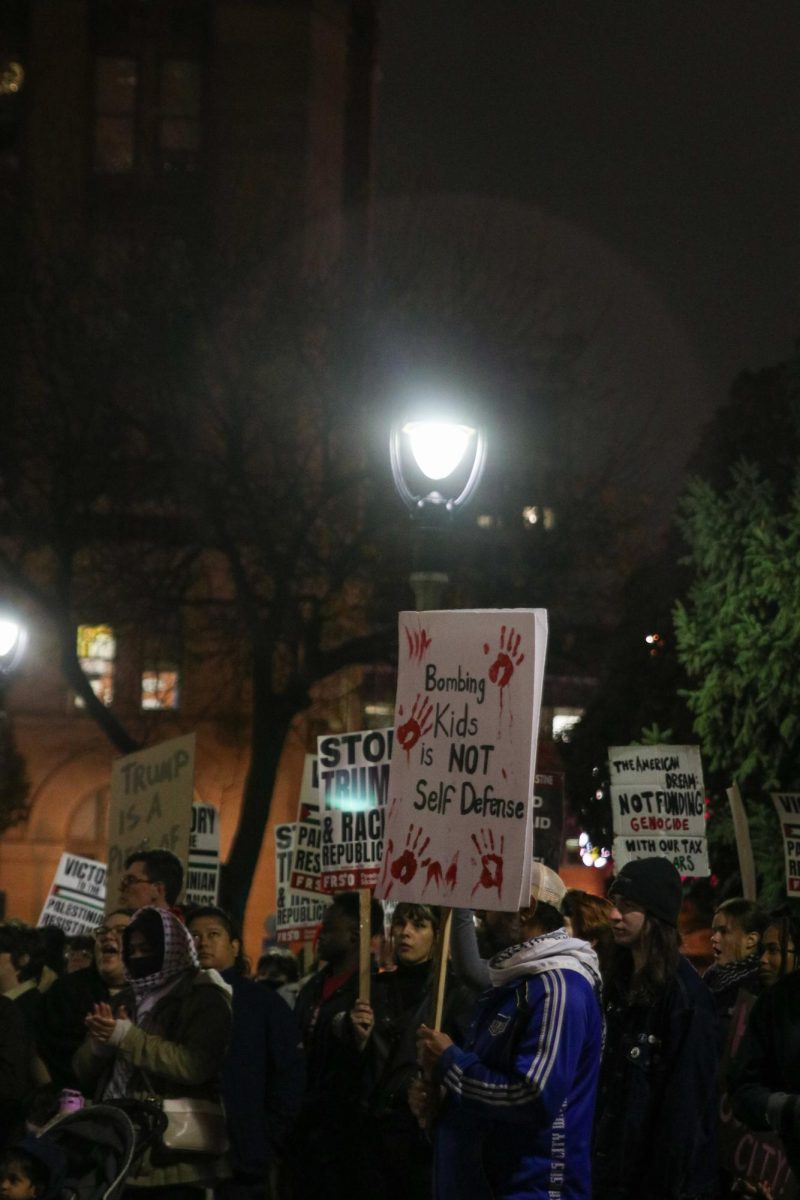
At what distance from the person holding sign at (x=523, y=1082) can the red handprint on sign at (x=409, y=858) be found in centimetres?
90

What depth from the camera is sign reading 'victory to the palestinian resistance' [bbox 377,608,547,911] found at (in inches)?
252

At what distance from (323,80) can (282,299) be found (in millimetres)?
23692

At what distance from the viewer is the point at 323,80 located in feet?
175

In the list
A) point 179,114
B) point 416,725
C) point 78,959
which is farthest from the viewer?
point 179,114

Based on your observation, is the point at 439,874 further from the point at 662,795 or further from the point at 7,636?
the point at 7,636

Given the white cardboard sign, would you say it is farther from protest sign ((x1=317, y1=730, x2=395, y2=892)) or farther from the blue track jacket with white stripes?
the blue track jacket with white stripes

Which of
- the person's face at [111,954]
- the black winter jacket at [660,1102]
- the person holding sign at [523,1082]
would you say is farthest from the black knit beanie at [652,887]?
the person's face at [111,954]

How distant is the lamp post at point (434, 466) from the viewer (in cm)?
1130

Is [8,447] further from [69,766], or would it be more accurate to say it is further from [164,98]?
[164,98]

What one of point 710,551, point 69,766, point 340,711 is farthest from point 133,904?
point 69,766

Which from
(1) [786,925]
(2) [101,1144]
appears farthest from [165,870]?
(1) [786,925]

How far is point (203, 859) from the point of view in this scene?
14984 millimetres

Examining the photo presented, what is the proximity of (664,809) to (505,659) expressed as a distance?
21.5 ft

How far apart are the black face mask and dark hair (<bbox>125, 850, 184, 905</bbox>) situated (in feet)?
3.43
